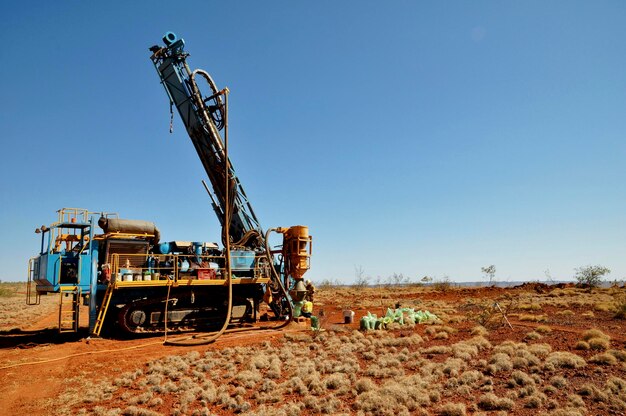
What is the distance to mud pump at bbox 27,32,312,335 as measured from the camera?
13.5 metres

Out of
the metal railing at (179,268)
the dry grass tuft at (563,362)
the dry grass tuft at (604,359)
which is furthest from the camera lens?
the metal railing at (179,268)

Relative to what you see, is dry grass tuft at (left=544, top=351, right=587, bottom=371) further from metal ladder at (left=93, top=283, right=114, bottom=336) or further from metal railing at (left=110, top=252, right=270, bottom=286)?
metal ladder at (left=93, top=283, right=114, bottom=336)

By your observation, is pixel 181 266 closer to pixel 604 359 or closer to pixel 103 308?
pixel 103 308

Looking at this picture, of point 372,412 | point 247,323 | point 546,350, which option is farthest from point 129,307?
point 546,350

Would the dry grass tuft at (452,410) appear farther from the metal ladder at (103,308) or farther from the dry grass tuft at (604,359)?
the metal ladder at (103,308)

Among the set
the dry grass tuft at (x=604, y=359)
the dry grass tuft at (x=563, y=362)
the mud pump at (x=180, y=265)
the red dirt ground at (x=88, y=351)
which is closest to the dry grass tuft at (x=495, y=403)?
the red dirt ground at (x=88, y=351)

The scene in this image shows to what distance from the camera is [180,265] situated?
1526cm

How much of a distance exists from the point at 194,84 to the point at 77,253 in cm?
743

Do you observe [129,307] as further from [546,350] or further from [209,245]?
[546,350]

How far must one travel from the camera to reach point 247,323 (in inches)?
670

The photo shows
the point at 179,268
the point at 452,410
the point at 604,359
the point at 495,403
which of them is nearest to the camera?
Result: the point at 452,410

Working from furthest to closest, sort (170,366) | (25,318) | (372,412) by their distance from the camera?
(25,318) → (170,366) → (372,412)

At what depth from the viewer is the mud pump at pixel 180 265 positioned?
1350 centimetres

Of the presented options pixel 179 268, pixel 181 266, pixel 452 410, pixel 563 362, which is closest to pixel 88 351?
pixel 179 268
